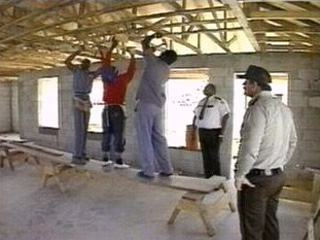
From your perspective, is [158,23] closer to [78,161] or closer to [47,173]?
[78,161]

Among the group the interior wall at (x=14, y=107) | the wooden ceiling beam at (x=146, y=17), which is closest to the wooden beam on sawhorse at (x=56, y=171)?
the wooden ceiling beam at (x=146, y=17)

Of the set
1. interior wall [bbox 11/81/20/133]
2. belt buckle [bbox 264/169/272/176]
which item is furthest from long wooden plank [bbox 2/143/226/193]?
interior wall [bbox 11/81/20/133]

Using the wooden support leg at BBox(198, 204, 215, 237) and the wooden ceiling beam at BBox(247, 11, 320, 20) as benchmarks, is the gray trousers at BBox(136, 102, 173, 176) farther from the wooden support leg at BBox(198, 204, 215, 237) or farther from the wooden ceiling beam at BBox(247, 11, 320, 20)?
the wooden ceiling beam at BBox(247, 11, 320, 20)

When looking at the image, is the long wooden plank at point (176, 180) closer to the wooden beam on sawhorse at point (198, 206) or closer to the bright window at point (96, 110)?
the wooden beam on sawhorse at point (198, 206)

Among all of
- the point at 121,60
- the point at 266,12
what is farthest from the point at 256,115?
the point at 121,60

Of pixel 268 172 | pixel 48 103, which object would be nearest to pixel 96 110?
pixel 48 103

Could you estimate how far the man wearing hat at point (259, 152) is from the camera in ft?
9.05

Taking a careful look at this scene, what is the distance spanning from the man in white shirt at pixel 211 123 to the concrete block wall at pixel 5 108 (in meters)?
10.3

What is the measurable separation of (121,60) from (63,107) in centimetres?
229

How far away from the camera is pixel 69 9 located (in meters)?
5.02

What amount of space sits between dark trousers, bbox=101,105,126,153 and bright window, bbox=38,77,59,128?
6.25 m

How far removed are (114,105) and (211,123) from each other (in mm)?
1633

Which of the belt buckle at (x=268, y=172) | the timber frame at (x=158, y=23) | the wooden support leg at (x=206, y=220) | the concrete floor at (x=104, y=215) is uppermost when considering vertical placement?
the timber frame at (x=158, y=23)

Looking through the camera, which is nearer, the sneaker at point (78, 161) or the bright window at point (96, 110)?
the sneaker at point (78, 161)
